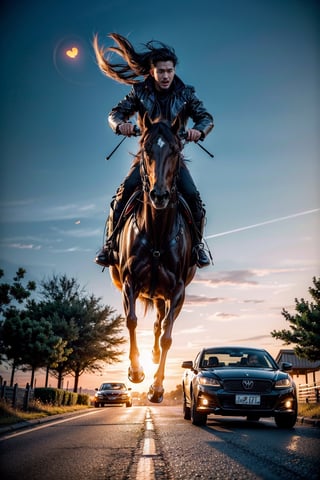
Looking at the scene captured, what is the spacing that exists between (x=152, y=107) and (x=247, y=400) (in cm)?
636

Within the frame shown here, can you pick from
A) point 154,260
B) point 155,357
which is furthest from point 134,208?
point 155,357

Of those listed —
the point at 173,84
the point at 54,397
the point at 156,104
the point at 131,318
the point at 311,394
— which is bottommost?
the point at 54,397

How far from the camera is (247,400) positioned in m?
10.3

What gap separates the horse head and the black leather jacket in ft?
2.75

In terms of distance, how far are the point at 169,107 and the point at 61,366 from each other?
38.7 meters

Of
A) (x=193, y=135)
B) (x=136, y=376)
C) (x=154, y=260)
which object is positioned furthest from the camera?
(x=154, y=260)

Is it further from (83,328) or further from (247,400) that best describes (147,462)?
(83,328)

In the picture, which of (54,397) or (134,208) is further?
(54,397)

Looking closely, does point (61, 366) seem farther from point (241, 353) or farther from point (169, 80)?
point (169, 80)

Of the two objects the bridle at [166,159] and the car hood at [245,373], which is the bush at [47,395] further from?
the bridle at [166,159]

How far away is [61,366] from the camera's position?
139 ft

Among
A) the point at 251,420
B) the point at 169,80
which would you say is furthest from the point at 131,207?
the point at 251,420

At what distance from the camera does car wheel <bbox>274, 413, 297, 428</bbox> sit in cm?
1040

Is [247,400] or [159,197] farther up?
[159,197]
